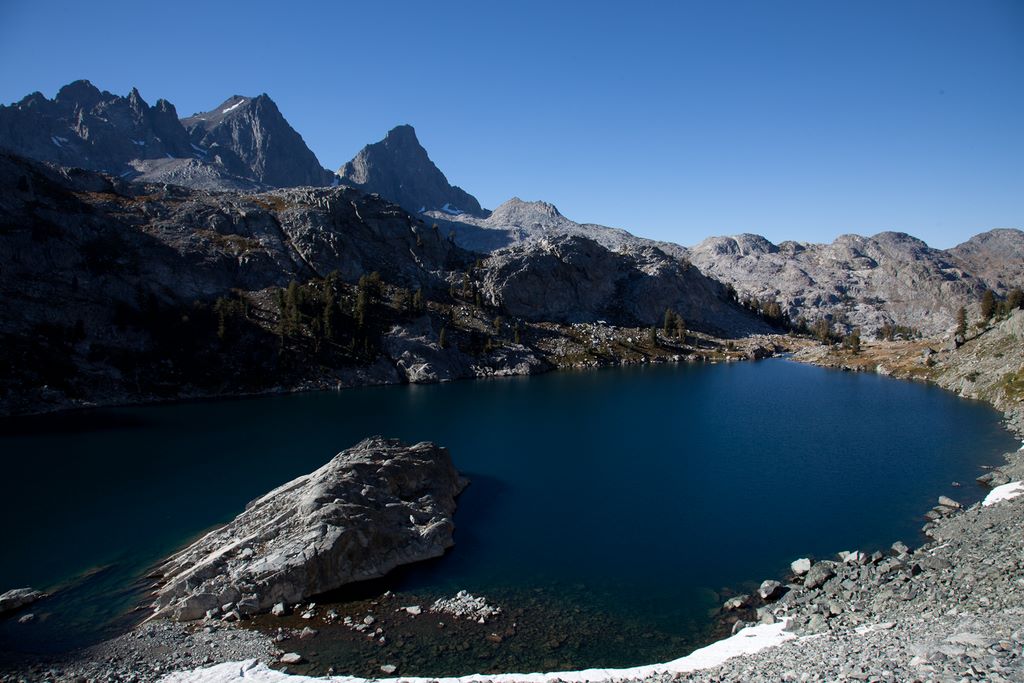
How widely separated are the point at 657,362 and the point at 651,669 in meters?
133

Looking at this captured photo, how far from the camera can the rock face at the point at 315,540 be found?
33.2 m

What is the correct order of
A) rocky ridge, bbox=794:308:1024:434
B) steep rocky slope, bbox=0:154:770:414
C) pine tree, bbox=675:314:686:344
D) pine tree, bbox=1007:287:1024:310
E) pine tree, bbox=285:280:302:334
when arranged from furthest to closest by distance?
pine tree, bbox=675:314:686:344 → pine tree, bbox=1007:287:1024:310 → pine tree, bbox=285:280:302:334 → steep rocky slope, bbox=0:154:770:414 → rocky ridge, bbox=794:308:1024:434

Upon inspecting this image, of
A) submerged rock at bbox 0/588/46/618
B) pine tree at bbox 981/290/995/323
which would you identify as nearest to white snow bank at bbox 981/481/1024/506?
submerged rock at bbox 0/588/46/618

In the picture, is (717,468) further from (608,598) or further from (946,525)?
(608,598)

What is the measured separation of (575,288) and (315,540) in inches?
6121

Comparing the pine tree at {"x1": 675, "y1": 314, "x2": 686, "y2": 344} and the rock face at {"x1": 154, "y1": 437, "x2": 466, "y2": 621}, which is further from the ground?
the pine tree at {"x1": 675, "y1": 314, "x2": 686, "y2": 344}

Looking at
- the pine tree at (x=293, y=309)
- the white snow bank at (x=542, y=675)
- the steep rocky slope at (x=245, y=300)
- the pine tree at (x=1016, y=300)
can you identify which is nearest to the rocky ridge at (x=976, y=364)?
the pine tree at (x=1016, y=300)

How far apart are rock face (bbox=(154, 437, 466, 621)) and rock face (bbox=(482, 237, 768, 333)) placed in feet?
400

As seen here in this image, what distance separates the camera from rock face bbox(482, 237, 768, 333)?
17050cm

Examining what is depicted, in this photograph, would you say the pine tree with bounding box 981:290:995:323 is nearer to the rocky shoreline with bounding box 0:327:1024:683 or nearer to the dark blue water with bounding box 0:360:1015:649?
the dark blue water with bounding box 0:360:1015:649

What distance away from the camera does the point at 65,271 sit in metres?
105

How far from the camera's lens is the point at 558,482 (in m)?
55.6

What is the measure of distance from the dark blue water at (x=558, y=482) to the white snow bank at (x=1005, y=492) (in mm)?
1688

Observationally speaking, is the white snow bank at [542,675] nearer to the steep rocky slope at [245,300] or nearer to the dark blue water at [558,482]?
the dark blue water at [558,482]
